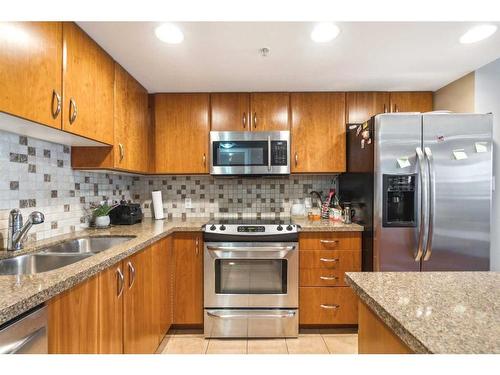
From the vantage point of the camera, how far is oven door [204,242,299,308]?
85.9 inches

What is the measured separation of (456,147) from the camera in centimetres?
192

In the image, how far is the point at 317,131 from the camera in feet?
8.27

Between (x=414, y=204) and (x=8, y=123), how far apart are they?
236 centimetres

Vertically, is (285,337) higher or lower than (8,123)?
lower

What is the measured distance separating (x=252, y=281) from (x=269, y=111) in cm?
149

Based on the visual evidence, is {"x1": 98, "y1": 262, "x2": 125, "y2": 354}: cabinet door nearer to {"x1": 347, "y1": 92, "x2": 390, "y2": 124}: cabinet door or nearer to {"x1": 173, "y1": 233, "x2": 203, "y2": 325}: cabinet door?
{"x1": 173, "y1": 233, "x2": 203, "y2": 325}: cabinet door

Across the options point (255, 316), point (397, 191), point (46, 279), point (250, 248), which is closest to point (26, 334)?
point (46, 279)

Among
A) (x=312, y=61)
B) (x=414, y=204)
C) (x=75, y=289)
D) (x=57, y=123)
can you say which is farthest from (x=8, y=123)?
(x=414, y=204)

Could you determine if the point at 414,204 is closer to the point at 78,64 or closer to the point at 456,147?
the point at 456,147

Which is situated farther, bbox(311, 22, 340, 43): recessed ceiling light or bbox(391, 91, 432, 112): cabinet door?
bbox(391, 91, 432, 112): cabinet door

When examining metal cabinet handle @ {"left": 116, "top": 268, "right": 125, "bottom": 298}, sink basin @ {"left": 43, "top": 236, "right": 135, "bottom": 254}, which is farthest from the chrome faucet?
metal cabinet handle @ {"left": 116, "top": 268, "right": 125, "bottom": 298}

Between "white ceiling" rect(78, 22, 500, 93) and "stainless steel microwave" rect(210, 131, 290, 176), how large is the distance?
1.38 feet

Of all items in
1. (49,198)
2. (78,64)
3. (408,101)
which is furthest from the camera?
(408,101)
